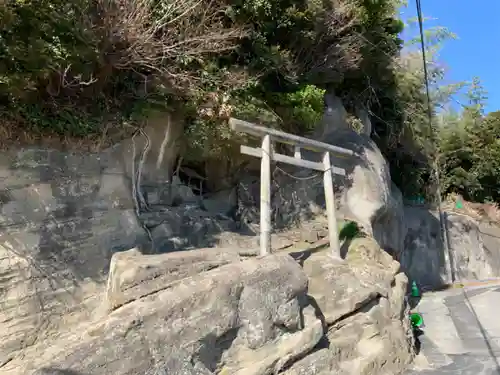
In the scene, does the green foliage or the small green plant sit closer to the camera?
the small green plant

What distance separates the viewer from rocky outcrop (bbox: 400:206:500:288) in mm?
17516

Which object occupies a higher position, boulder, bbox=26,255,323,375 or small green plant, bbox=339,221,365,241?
small green plant, bbox=339,221,365,241

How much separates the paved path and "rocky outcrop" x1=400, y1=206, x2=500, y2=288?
3.25 m

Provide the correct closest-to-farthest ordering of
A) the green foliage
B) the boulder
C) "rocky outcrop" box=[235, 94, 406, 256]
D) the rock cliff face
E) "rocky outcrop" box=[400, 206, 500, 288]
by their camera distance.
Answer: the boulder, the rock cliff face, "rocky outcrop" box=[235, 94, 406, 256], "rocky outcrop" box=[400, 206, 500, 288], the green foliage

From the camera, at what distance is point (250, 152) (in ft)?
23.8

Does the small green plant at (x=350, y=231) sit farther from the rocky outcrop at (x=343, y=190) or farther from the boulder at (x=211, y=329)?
the boulder at (x=211, y=329)

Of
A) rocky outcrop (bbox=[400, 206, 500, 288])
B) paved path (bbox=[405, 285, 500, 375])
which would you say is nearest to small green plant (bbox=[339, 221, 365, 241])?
paved path (bbox=[405, 285, 500, 375])

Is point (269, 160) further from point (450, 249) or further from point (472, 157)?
point (472, 157)

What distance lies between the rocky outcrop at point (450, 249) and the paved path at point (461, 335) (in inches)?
128

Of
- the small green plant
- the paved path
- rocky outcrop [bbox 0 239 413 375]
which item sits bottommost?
the paved path

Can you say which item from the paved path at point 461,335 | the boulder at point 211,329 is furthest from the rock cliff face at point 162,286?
the paved path at point 461,335

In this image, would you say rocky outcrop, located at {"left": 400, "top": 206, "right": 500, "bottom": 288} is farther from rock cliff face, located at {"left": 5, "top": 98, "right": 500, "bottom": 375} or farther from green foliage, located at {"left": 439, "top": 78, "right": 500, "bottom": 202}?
rock cliff face, located at {"left": 5, "top": 98, "right": 500, "bottom": 375}

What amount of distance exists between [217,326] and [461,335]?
21.3ft

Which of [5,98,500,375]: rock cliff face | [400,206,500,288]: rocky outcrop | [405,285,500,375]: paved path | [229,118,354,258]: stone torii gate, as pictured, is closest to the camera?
[5,98,500,375]: rock cliff face
